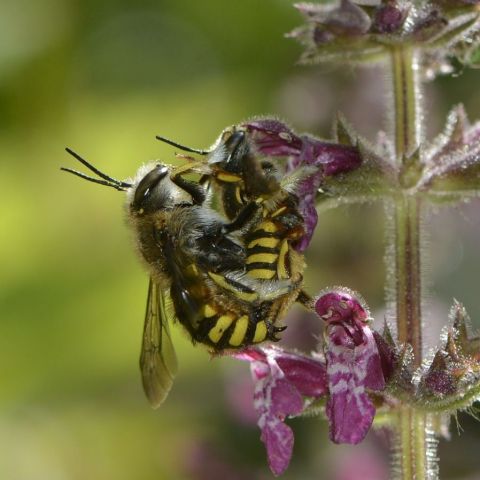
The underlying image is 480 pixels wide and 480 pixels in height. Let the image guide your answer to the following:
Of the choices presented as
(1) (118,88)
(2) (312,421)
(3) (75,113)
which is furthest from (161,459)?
(1) (118,88)

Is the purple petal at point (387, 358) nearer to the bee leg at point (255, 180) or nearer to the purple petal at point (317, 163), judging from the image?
the purple petal at point (317, 163)

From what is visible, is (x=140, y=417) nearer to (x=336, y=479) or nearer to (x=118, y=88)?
(x=336, y=479)

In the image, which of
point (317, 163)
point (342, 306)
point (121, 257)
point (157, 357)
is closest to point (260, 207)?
point (317, 163)

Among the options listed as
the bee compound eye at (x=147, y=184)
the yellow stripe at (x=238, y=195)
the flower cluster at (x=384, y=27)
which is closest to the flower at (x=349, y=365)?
the yellow stripe at (x=238, y=195)

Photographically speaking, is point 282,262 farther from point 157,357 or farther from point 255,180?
point 157,357

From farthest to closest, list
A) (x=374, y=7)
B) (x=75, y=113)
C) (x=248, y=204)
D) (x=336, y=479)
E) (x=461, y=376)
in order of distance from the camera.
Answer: (x=75, y=113), (x=336, y=479), (x=374, y=7), (x=461, y=376), (x=248, y=204)
